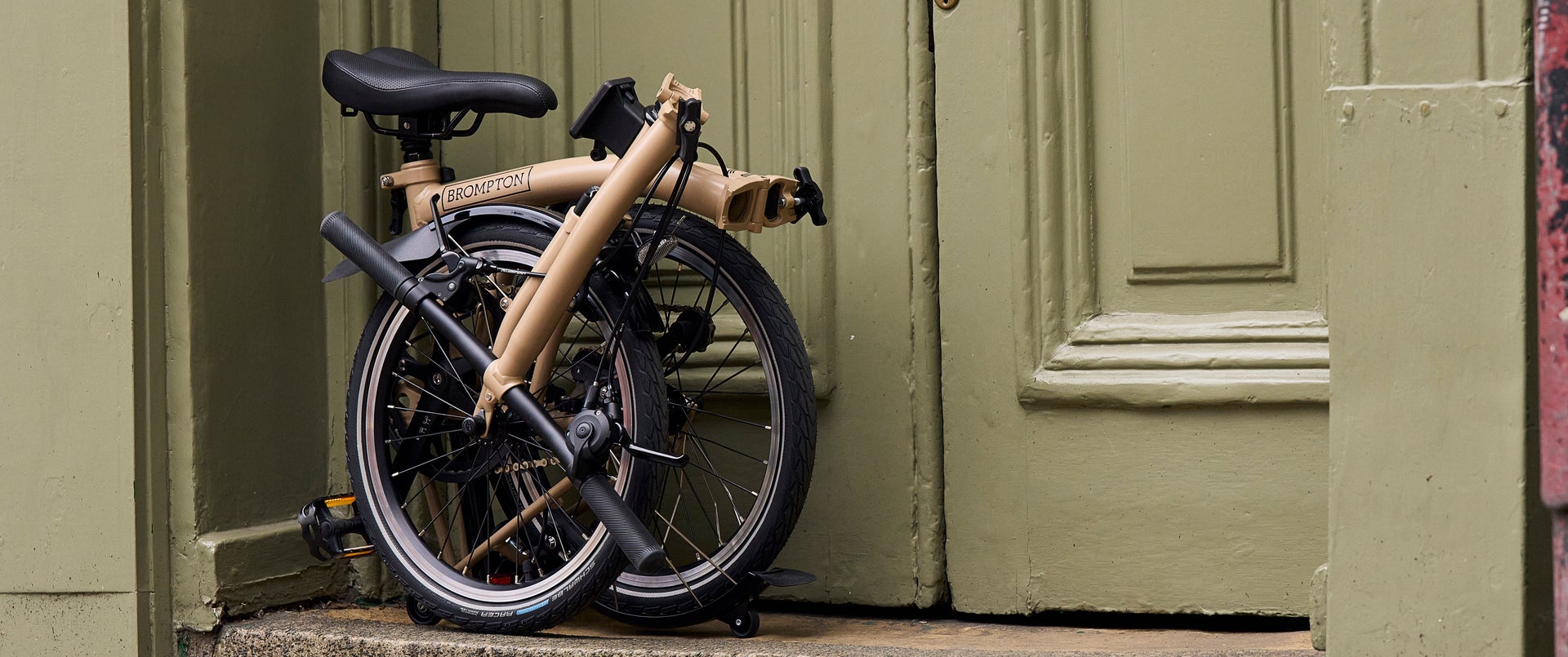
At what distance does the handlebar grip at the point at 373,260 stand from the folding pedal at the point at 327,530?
1.47 feet

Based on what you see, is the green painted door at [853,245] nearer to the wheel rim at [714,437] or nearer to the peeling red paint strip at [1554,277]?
the wheel rim at [714,437]

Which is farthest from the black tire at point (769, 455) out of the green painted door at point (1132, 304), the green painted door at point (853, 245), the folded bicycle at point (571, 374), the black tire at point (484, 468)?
the green painted door at point (1132, 304)

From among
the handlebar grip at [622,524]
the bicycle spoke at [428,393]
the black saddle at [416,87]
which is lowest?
the handlebar grip at [622,524]

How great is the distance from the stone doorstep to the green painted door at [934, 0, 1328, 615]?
0.10 metres

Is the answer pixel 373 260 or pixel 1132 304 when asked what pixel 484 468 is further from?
pixel 1132 304

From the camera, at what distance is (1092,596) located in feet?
8.61

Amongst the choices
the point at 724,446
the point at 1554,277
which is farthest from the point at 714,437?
the point at 1554,277

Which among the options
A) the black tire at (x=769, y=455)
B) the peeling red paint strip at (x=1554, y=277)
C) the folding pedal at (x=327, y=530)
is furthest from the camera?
the folding pedal at (x=327, y=530)

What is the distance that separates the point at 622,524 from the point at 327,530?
754mm

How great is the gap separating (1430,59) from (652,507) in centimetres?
132

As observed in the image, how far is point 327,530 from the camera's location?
8.61 feet

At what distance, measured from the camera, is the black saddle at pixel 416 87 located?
8.19 ft

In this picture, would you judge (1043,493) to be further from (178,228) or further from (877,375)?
(178,228)

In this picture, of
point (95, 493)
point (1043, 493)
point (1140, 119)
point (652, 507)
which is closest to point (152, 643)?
point (95, 493)
